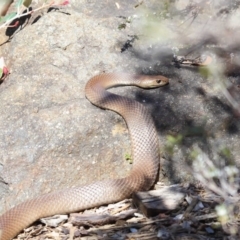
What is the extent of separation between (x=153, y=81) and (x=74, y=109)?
2.64 ft

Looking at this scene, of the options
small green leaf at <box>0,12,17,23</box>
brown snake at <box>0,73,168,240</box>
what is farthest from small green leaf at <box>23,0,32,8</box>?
brown snake at <box>0,73,168,240</box>

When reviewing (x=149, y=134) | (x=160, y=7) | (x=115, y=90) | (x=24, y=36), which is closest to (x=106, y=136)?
(x=149, y=134)

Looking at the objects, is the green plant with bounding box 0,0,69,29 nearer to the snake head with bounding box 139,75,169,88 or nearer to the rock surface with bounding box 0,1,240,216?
the rock surface with bounding box 0,1,240,216

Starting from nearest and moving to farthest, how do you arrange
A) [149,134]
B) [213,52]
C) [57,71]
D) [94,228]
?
1. [94,228]
2. [149,134]
3. [57,71]
4. [213,52]

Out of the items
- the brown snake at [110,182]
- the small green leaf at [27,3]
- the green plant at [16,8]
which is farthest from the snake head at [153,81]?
the small green leaf at [27,3]

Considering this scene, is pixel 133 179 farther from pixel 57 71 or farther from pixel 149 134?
pixel 57 71

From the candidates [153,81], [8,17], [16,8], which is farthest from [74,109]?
[16,8]

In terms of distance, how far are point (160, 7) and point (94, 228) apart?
3020 millimetres

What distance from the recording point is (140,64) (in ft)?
18.6

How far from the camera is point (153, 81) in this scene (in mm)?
5277

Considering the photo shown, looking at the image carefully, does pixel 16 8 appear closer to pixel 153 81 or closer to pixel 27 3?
pixel 27 3

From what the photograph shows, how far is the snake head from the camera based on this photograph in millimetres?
5262

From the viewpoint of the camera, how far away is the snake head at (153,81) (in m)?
5.26

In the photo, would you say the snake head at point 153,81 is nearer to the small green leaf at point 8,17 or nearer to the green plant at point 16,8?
the green plant at point 16,8
